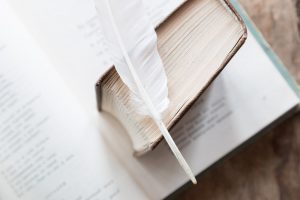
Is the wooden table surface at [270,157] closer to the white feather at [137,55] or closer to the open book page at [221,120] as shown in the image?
the open book page at [221,120]

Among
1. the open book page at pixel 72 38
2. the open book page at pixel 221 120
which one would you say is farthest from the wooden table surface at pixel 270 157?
the open book page at pixel 72 38

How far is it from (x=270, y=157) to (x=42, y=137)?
0.29 meters

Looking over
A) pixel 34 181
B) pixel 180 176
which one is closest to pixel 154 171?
pixel 180 176

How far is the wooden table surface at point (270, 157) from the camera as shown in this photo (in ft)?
2.17

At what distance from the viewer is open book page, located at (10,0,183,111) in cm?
58

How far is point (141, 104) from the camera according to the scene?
484mm

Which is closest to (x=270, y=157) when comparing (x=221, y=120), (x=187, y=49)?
(x=221, y=120)

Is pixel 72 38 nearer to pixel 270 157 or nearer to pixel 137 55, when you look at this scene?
pixel 137 55

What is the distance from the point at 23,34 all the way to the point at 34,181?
16 centimetres

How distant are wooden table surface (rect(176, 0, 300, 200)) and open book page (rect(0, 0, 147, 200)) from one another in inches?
5.0

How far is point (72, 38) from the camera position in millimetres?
587

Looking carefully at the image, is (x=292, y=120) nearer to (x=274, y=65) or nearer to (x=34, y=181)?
(x=274, y=65)

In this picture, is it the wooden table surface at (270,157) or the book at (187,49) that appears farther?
the wooden table surface at (270,157)

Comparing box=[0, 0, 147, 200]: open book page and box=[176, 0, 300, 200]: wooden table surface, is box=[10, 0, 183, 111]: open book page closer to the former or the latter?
box=[0, 0, 147, 200]: open book page
